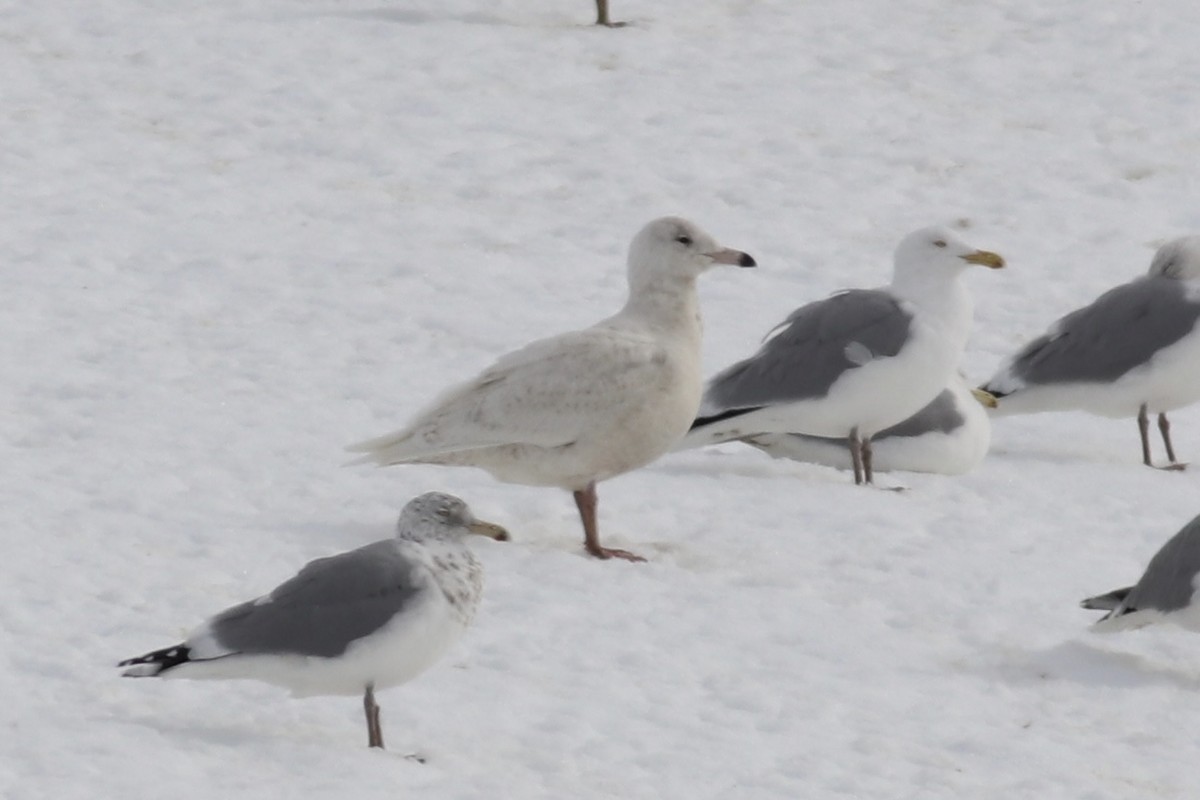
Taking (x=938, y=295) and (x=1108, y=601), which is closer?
(x=1108, y=601)

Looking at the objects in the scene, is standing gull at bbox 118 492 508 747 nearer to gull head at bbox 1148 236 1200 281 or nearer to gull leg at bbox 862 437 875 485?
gull leg at bbox 862 437 875 485

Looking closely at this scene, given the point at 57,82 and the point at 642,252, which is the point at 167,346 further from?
the point at 57,82

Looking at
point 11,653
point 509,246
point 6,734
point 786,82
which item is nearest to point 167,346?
point 509,246

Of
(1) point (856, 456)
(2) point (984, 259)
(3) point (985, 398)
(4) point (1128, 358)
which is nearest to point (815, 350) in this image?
(1) point (856, 456)

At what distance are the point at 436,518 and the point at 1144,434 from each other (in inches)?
191

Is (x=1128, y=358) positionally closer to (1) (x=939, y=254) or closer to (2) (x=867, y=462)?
(1) (x=939, y=254)

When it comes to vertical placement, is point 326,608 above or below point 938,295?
above

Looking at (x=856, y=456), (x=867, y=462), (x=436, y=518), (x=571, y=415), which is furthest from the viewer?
(x=867, y=462)

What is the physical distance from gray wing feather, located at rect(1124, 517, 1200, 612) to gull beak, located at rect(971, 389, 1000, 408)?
120 inches

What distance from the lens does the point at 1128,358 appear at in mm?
10461

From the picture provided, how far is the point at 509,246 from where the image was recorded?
1264cm

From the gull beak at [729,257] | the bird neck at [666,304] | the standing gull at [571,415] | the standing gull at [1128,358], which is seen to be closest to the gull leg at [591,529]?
the standing gull at [571,415]

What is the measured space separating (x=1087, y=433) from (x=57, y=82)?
6963 millimetres

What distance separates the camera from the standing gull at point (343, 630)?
6016 millimetres
